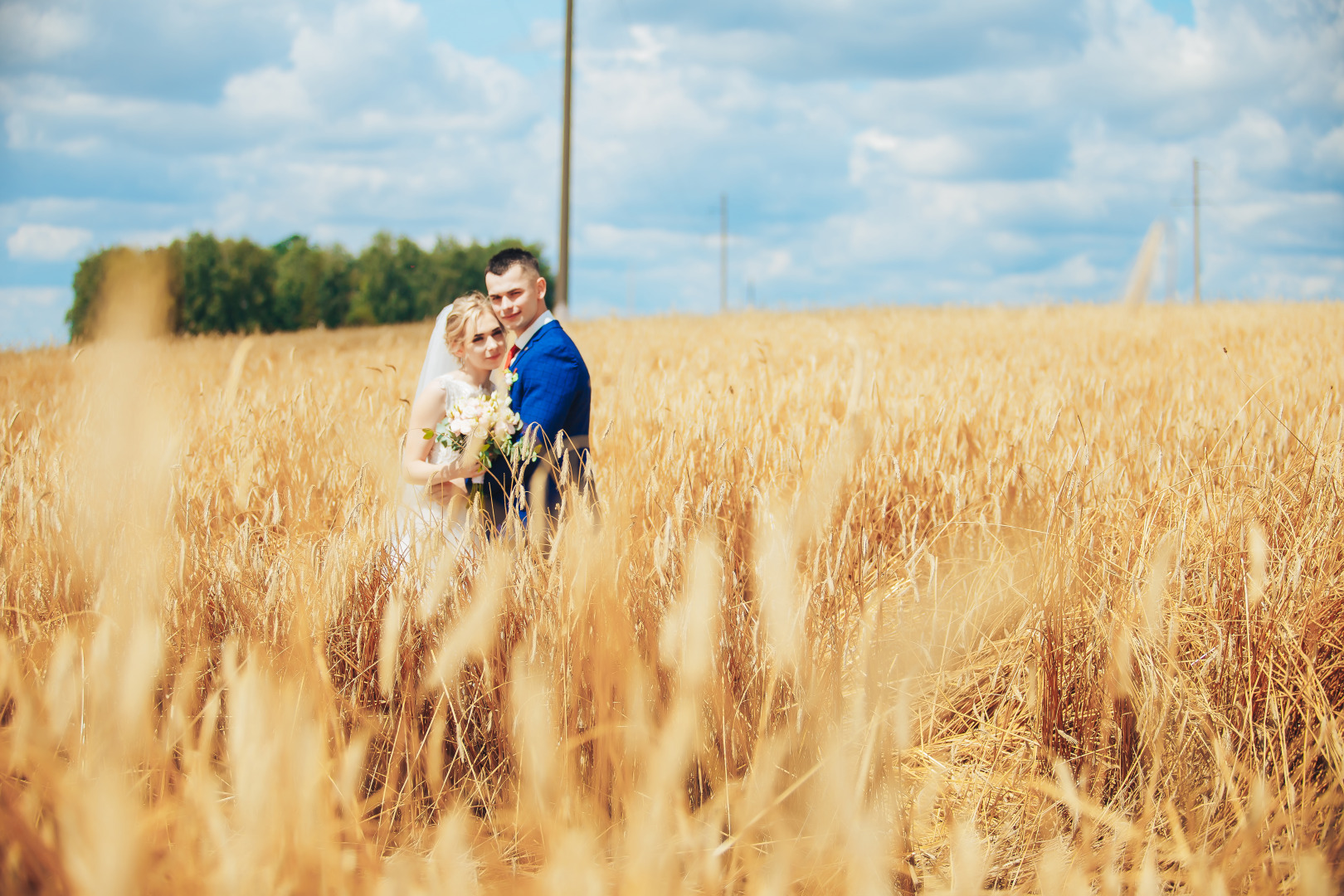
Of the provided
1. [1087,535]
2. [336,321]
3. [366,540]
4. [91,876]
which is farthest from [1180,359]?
[336,321]

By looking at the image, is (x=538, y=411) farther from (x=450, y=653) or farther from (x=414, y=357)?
(x=414, y=357)

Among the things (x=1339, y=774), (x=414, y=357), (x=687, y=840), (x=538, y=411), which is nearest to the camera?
(x=687, y=840)

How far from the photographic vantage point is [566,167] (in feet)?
46.5

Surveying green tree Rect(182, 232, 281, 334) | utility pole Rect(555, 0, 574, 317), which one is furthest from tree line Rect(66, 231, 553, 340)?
utility pole Rect(555, 0, 574, 317)

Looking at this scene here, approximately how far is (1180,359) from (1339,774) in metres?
6.51

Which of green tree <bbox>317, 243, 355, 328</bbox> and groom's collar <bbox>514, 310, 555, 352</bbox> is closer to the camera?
groom's collar <bbox>514, 310, 555, 352</bbox>

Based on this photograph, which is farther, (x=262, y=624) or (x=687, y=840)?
(x=262, y=624)

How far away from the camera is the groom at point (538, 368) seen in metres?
2.57

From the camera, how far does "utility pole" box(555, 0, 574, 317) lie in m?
14.1

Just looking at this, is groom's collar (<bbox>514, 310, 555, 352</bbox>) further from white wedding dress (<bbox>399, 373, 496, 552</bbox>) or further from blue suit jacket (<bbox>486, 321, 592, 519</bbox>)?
white wedding dress (<bbox>399, 373, 496, 552</bbox>)

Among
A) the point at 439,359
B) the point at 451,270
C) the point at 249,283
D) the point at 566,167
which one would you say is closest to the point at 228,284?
the point at 249,283

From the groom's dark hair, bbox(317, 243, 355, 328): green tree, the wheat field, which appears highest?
bbox(317, 243, 355, 328): green tree

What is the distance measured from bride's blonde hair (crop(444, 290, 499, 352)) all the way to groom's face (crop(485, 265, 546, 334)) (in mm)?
174

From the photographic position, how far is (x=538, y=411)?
2.57 meters
